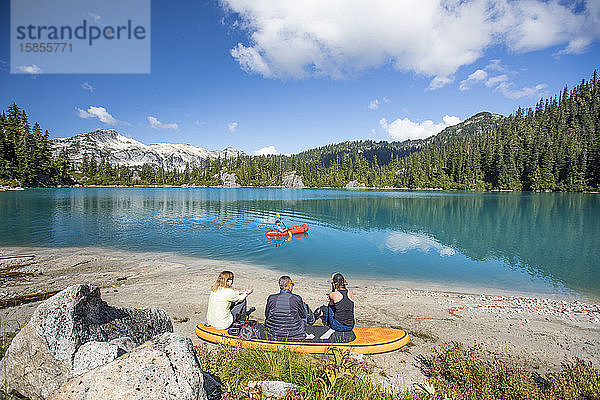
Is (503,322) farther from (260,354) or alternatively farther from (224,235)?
(224,235)

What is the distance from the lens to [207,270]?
62.5 ft

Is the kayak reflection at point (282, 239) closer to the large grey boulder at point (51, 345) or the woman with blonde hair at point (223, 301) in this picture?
the woman with blonde hair at point (223, 301)

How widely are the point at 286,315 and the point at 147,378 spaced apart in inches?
189

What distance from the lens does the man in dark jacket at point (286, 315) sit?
297 inches

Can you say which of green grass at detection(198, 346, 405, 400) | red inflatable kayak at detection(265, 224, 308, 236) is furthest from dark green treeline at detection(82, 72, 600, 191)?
green grass at detection(198, 346, 405, 400)

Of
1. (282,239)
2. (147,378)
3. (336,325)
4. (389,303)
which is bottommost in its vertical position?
(282,239)

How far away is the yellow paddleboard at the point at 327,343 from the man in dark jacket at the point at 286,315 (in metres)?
0.23

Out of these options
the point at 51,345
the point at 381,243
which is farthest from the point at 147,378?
the point at 381,243

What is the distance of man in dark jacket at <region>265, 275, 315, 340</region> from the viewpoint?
297 inches

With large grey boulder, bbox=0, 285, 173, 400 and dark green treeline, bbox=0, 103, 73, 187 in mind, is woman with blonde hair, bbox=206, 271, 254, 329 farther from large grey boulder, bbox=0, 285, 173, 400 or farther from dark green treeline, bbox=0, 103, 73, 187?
dark green treeline, bbox=0, 103, 73, 187

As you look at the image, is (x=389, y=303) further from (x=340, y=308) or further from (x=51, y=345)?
(x=51, y=345)

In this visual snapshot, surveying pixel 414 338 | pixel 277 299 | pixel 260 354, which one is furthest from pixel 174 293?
pixel 414 338

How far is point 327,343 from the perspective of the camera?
7633 millimetres

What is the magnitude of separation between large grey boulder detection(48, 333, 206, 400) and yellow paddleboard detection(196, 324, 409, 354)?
3.80 meters
